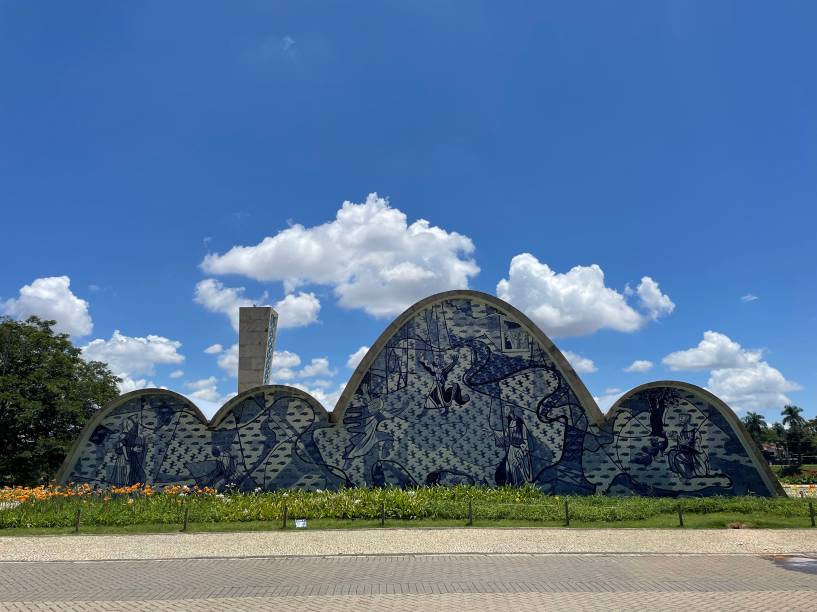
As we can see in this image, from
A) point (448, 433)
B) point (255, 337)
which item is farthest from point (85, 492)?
point (448, 433)

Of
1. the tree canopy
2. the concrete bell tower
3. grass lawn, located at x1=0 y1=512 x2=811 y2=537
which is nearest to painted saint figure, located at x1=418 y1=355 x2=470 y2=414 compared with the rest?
grass lawn, located at x1=0 y1=512 x2=811 y2=537

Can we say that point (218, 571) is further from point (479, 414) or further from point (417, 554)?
point (479, 414)

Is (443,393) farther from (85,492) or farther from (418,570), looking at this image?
(85,492)

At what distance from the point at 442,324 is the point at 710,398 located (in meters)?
9.77

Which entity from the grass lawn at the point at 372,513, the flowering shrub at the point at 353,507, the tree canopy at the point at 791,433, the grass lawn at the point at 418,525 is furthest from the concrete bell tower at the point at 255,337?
the tree canopy at the point at 791,433

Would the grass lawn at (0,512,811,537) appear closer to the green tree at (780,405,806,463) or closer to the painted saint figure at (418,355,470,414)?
the painted saint figure at (418,355,470,414)

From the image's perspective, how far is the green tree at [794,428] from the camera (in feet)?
208

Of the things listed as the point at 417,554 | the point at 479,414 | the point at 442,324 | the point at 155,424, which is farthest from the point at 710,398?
the point at 155,424

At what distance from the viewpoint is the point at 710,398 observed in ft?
66.1

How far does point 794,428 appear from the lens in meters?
67.7

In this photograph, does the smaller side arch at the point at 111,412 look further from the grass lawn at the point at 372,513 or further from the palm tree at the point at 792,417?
the palm tree at the point at 792,417

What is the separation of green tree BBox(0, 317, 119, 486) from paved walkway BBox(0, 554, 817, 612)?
2089 cm

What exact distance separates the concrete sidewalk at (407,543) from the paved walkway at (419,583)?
20.6 inches

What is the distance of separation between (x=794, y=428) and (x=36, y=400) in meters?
75.6
